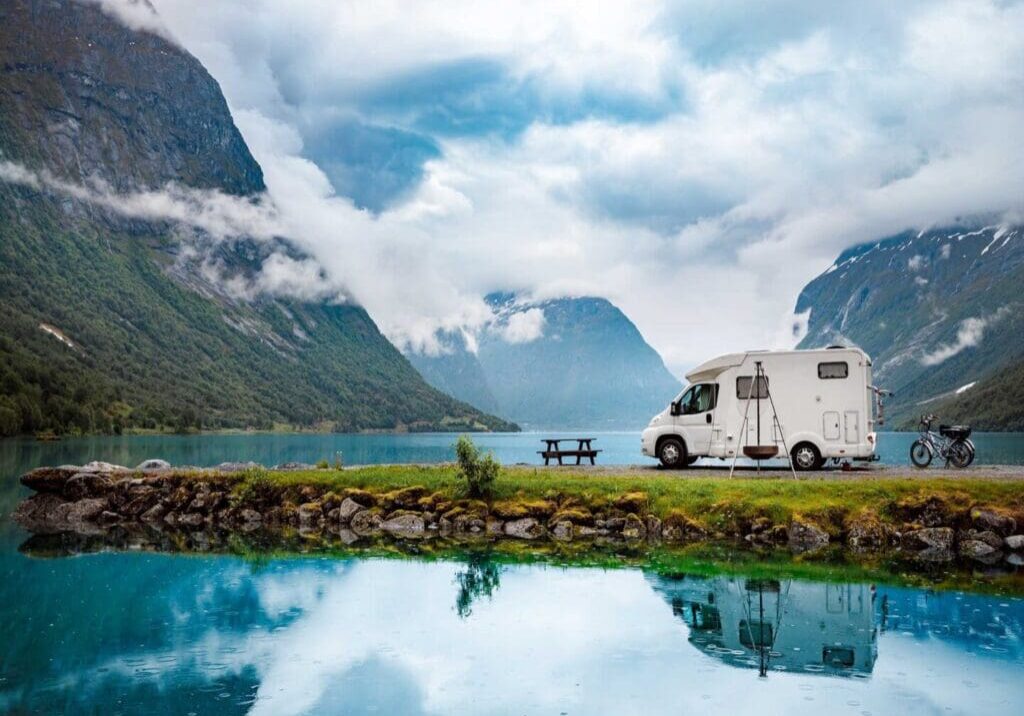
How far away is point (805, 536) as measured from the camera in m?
24.4

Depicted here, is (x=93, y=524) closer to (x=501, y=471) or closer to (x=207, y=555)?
(x=207, y=555)

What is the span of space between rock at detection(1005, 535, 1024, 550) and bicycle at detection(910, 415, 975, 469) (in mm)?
9043

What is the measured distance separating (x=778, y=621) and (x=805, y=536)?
8696 mm

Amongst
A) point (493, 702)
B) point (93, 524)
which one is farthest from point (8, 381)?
point (493, 702)

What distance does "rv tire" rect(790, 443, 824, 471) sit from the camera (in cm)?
3045

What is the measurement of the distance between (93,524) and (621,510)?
67.6 ft

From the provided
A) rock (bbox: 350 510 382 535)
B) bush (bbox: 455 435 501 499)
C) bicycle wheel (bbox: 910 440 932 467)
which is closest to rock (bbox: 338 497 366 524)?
rock (bbox: 350 510 382 535)

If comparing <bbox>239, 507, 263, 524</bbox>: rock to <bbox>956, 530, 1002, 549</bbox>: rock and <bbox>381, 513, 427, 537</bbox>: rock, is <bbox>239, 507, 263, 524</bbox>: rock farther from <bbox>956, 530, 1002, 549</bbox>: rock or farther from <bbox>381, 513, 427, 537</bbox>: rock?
<bbox>956, 530, 1002, 549</bbox>: rock

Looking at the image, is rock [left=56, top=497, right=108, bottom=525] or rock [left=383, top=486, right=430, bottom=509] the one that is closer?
rock [left=383, top=486, right=430, bottom=509]

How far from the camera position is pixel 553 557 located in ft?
76.6

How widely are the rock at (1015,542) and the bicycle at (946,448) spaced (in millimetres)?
9043

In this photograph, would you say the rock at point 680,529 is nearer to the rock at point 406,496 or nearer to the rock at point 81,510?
the rock at point 406,496

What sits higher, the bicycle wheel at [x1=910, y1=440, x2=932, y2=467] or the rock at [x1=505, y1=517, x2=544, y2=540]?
the bicycle wheel at [x1=910, y1=440, x2=932, y2=467]

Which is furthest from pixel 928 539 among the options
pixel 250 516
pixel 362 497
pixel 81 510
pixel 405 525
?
pixel 81 510
